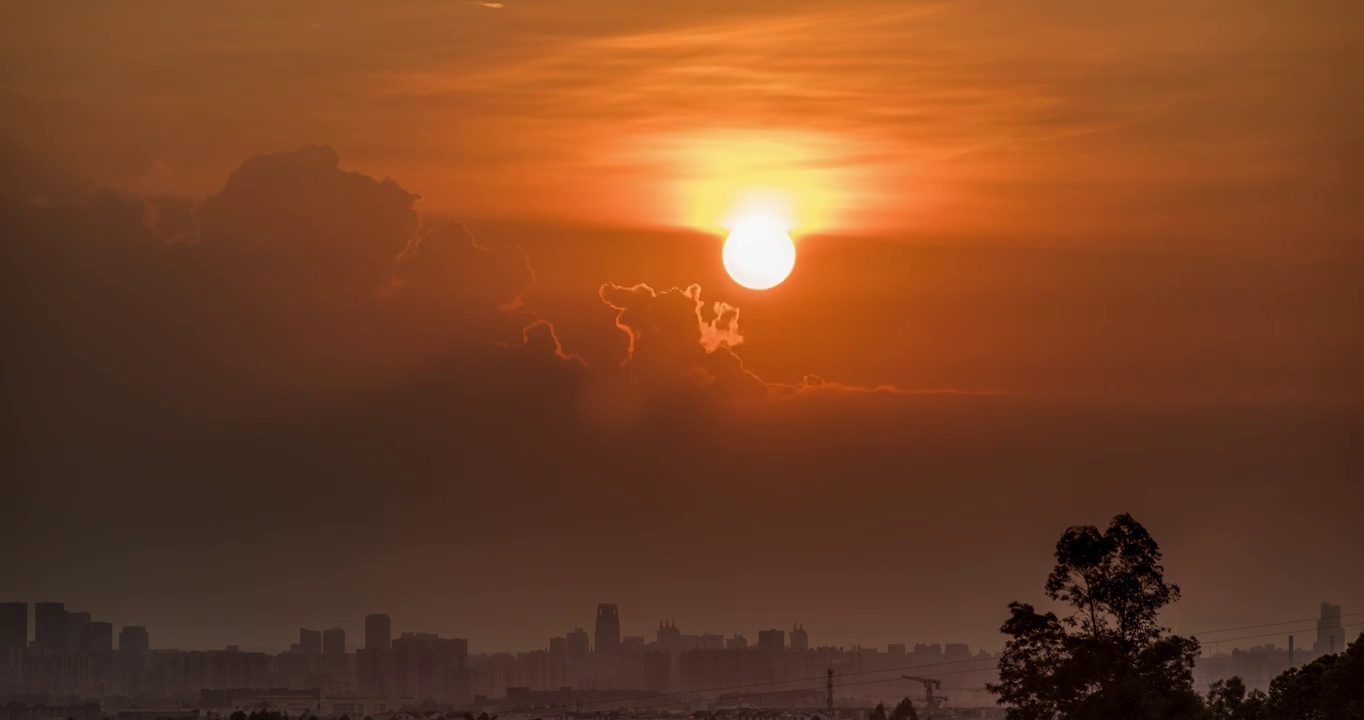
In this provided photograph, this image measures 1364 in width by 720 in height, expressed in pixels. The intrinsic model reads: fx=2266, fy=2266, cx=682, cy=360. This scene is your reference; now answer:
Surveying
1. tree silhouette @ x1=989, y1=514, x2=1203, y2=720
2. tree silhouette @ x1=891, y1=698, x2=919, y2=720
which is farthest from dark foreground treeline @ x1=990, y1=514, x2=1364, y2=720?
tree silhouette @ x1=891, y1=698, x2=919, y2=720

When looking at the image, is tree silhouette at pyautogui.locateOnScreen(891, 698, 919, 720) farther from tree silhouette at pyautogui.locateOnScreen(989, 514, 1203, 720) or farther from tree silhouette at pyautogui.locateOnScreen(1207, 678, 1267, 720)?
tree silhouette at pyautogui.locateOnScreen(989, 514, 1203, 720)

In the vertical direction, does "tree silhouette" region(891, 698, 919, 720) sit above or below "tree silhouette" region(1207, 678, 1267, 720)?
above

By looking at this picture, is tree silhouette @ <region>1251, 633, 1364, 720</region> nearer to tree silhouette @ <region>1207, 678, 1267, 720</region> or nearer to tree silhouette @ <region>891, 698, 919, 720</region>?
tree silhouette @ <region>1207, 678, 1267, 720</region>

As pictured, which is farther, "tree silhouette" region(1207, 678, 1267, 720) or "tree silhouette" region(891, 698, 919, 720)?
"tree silhouette" region(891, 698, 919, 720)

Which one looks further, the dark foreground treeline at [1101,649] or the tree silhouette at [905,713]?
the tree silhouette at [905,713]

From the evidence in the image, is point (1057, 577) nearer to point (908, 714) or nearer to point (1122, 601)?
point (1122, 601)

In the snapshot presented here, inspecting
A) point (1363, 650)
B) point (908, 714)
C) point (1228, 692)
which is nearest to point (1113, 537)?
point (1363, 650)

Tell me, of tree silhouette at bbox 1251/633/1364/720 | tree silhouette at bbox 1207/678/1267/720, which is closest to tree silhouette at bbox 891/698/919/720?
tree silhouette at bbox 1207/678/1267/720

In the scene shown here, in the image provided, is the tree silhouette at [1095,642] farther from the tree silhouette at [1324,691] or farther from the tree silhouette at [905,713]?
the tree silhouette at [905,713]

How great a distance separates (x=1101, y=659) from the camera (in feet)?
208

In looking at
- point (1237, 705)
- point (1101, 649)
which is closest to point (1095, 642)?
point (1101, 649)

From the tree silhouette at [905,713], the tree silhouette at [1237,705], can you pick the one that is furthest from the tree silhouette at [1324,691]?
the tree silhouette at [905,713]

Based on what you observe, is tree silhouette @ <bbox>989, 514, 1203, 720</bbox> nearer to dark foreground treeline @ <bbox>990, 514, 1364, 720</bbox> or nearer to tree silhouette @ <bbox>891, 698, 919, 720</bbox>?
dark foreground treeline @ <bbox>990, 514, 1364, 720</bbox>

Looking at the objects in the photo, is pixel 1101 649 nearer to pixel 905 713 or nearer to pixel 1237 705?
pixel 1237 705
